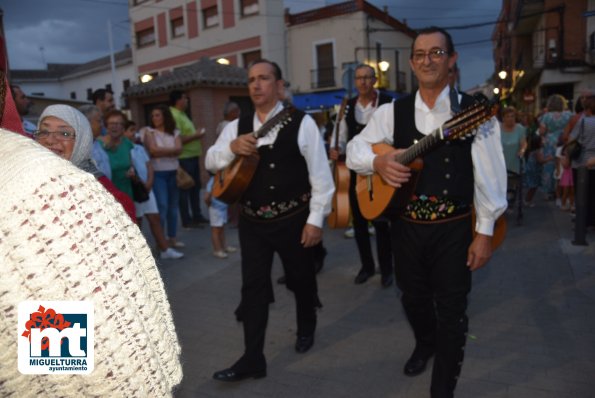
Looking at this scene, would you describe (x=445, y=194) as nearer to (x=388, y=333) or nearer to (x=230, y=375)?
(x=388, y=333)

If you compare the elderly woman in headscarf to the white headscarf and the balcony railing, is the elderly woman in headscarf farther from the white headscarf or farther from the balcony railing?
the balcony railing

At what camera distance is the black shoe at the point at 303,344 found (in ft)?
12.1

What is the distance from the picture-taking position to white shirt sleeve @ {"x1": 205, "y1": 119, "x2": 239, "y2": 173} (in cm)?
340

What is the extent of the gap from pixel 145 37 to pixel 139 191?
99.2 ft

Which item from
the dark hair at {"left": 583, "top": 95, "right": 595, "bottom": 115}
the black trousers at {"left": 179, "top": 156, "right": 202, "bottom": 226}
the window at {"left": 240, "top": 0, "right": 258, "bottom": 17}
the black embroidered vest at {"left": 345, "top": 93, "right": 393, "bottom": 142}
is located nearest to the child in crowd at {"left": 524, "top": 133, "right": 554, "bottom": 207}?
the dark hair at {"left": 583, "top": 95, "right": 595, "bottom": 115}

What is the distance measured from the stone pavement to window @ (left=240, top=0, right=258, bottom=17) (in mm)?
22861

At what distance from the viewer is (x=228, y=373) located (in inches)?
127

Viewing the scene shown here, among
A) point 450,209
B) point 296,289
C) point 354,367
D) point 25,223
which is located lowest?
point 354,367

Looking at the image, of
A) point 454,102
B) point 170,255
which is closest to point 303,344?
point 454,102

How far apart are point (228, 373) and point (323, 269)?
8.52 ft

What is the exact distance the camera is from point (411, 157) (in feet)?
8.82

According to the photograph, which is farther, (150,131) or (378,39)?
(378,39)

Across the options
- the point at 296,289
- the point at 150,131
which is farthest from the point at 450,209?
the point at 150,131

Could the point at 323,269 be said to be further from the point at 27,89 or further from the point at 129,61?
the point at 27,89
